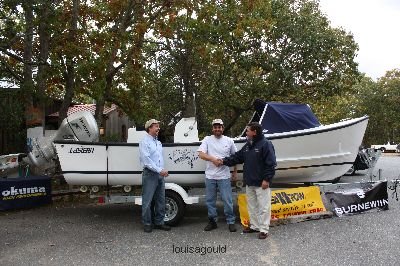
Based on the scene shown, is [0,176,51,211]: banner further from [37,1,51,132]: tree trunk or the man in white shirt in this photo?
the man in white shirt

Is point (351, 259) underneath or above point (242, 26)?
underneath

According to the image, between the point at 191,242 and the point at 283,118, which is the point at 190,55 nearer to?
the point at 283,118

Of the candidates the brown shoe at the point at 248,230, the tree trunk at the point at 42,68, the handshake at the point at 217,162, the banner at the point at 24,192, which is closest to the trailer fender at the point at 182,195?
the handshake at the point at 217,162

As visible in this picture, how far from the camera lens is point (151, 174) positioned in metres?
6.91

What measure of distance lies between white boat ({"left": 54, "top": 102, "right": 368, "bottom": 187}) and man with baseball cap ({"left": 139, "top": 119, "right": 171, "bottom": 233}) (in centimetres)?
60

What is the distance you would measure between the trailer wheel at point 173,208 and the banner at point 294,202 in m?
1.02

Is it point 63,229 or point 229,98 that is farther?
point 229,98

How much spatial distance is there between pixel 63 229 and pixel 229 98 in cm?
1098

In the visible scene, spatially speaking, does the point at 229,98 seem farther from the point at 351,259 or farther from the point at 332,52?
the point at 351,259

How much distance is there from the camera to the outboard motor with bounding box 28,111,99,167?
8.55 meters

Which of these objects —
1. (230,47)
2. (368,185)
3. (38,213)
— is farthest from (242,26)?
(38,213)

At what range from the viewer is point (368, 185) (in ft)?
27.0

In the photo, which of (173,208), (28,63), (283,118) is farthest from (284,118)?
(28,63)

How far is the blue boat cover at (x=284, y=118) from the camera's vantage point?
26.2 ft
